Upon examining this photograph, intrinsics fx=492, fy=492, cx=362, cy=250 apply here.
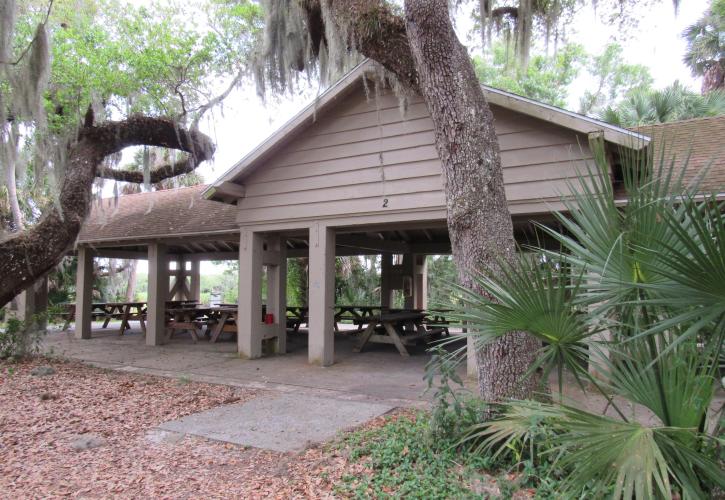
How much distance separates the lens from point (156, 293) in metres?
12.3

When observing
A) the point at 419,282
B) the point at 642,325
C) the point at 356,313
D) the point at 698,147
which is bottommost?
the point at 356,313

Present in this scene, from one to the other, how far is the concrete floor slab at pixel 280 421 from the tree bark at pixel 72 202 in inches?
211

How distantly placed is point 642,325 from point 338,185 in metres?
6.66

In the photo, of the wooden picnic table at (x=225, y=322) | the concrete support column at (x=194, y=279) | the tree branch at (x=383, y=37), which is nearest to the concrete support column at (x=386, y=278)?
the wooden picnic table at (x=225, y=322)

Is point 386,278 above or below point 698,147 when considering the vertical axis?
below

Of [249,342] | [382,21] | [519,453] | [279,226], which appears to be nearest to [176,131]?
[279,226]

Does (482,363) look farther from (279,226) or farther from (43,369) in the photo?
(43,369)

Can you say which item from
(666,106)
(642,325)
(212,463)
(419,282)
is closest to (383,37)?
(642,325)

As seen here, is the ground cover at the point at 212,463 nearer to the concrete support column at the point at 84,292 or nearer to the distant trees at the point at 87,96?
the distant trees at the point at 87,96

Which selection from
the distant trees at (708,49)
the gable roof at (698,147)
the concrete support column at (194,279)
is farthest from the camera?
the concrete support column at (194,279)

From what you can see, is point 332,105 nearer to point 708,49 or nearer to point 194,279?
point 194,279

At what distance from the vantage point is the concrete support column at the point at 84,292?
1375 centimetres

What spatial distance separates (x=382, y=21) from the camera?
19.2 feet

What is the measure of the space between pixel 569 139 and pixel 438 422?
188 inches
